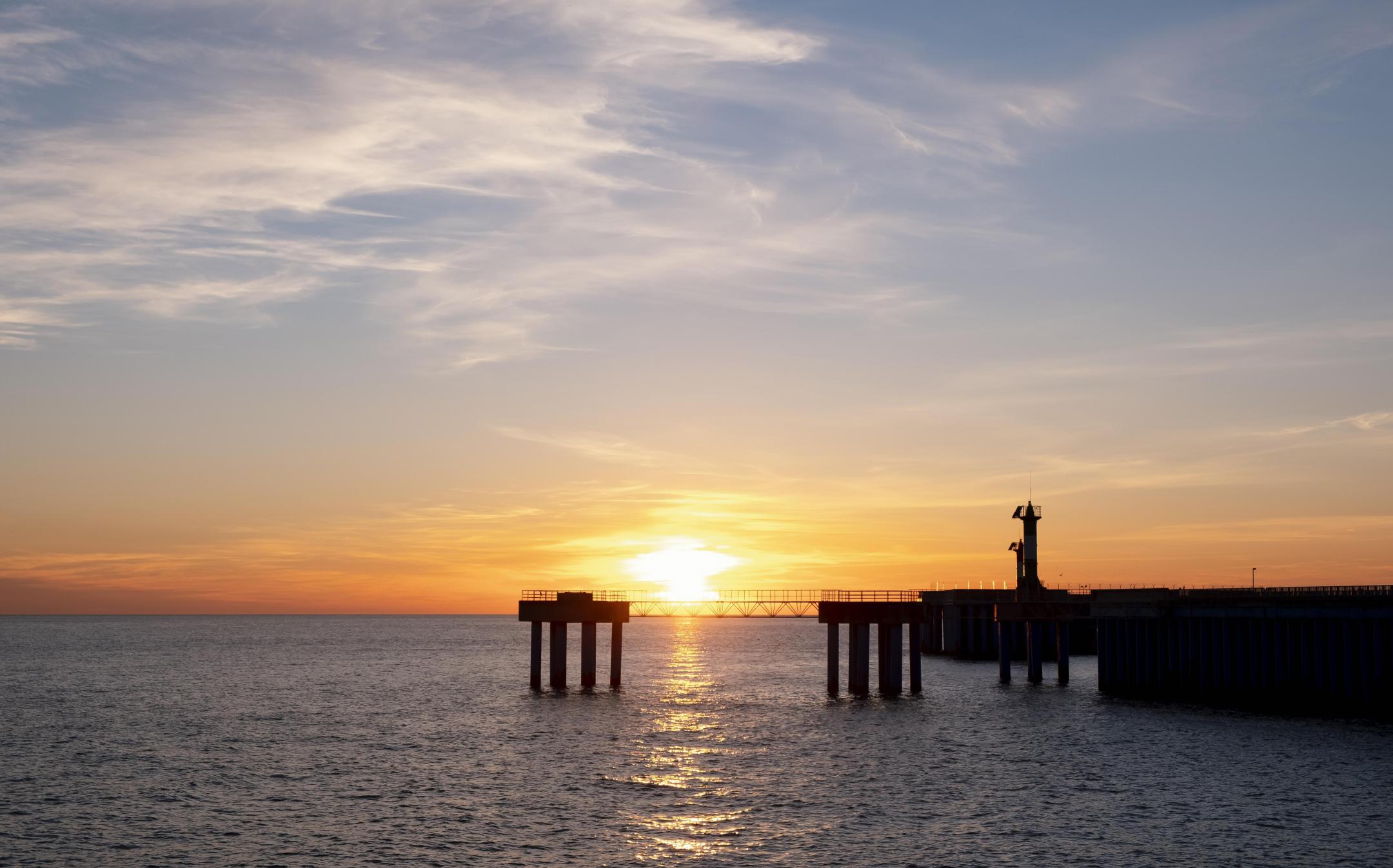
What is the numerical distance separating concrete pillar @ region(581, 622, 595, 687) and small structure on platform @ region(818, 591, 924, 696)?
1847 centimetres

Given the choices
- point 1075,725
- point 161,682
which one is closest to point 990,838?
point 1075,725

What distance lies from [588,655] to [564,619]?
5.60m

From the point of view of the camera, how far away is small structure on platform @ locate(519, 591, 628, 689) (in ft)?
331

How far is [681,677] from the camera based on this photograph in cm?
14025

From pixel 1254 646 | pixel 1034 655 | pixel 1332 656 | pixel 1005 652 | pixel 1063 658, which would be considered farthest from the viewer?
pixel 1034 655

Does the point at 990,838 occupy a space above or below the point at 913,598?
below

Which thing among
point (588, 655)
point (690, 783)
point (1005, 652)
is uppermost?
point (588, 655)

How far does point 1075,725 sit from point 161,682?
9826 cm

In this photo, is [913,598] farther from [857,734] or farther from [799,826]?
[799,826]

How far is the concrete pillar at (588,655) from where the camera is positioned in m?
103

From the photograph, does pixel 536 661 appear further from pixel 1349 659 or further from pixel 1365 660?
pixel 1365 660

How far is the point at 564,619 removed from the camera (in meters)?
100

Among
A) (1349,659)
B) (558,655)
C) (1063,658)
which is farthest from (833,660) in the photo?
(1349,659)

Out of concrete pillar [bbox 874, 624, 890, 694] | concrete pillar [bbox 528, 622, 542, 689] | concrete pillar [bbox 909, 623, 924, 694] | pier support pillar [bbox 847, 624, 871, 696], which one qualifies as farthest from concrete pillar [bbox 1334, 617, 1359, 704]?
concrete pillar [bbox 528, 622, 542, 689]
